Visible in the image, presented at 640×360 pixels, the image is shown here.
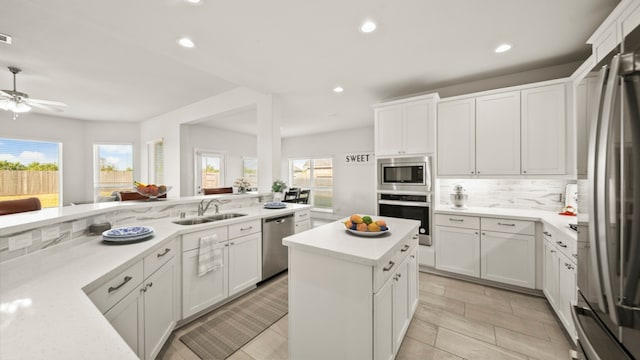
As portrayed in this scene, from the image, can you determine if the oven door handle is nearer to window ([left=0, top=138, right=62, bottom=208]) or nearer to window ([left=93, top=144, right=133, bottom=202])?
window ([left=93, top=144, right=133, bottom=202])

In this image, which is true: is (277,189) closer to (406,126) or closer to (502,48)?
(406,126)

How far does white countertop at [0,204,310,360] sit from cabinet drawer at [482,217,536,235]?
3.35m

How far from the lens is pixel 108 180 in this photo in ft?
20.4

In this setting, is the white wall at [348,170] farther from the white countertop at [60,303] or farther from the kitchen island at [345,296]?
the white countertop at [60,303]

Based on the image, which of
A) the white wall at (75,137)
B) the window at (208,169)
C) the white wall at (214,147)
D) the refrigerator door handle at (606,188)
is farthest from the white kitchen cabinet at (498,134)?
the white wall at (75,137)

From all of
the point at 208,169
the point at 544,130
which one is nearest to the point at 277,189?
the point at 544,130

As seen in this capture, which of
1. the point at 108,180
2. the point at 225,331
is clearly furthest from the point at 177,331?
the point at 108,180

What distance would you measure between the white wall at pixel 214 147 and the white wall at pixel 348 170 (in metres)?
2.11

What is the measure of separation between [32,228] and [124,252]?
49 cm

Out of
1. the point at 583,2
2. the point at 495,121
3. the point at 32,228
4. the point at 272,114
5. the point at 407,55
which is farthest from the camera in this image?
the point at 272,114

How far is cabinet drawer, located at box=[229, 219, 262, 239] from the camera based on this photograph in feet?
8.14

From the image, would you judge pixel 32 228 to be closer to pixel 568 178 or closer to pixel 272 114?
pixel 272 114

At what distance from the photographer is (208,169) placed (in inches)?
259

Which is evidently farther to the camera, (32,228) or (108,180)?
(108,180)
